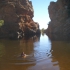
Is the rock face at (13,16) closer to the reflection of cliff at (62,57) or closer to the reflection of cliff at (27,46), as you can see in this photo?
the reflection of cliff at (27,46)

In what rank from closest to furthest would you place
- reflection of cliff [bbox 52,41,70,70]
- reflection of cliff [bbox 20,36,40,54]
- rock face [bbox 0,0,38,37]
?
reflection of cliff [bbox 52,41,70,70]
reflection of cliff [bbox 20,36,40,54]
rock face [bbox 0,0,38,37]

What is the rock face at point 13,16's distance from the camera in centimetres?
6950

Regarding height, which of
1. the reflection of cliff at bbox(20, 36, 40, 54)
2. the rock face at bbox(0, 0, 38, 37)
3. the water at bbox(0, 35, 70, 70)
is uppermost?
the rock face at bbox(0, 0, 38, 37)

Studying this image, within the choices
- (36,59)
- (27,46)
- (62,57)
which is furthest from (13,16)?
(62,57)

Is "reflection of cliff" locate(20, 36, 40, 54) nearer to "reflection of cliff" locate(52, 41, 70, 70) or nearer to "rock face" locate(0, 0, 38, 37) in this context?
"reflection of cliff" locate(52, 41, 70, 70)

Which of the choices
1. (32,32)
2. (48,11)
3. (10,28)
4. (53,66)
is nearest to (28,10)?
(32,32)

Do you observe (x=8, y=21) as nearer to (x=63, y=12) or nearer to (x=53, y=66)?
(x=63, y=12)

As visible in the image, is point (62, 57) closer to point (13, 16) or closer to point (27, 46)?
point (27, 46)

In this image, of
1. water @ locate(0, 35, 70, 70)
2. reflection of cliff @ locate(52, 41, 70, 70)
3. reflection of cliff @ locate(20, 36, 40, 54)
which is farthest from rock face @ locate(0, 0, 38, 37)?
reflection of cliff @ locate(52, 41, 70, 70)

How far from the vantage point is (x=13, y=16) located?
73.2 metres

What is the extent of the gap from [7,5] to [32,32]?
19063 mm

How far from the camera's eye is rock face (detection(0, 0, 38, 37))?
69.5 metres

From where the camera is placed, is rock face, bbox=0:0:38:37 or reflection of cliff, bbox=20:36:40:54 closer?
reflection of cliff, bbox=20:36:40:54

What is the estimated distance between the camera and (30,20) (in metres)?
84.2
